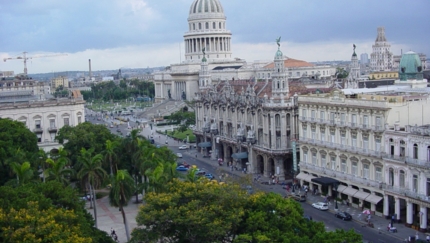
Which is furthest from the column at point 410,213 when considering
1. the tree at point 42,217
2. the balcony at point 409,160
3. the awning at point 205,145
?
the awning at point 205,145

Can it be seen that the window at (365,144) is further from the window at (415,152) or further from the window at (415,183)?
the window at (415,183)

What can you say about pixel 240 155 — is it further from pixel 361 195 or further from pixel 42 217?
pixel 42 217

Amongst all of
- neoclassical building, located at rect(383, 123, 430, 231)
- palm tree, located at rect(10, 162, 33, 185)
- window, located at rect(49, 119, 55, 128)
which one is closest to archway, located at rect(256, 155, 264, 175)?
neoclassical building, located at rect(383, 123, 430, 231)

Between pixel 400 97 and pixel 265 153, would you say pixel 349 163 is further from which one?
pixel 265 153

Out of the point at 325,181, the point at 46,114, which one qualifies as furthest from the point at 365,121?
the point at 46,114

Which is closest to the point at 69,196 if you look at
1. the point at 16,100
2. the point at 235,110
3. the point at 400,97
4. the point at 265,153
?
the point at 400,97
